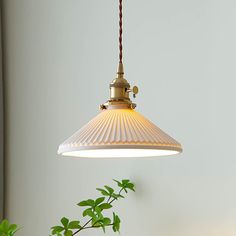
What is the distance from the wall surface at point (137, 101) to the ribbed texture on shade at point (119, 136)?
607 mm

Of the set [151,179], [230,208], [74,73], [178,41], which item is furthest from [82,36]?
[230,208]

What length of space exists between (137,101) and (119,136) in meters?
0.91

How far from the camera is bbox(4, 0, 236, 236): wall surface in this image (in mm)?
1721

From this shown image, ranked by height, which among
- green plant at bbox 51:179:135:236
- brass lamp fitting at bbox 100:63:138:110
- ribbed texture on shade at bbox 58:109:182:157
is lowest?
green plant at bbox 51:179:135:236

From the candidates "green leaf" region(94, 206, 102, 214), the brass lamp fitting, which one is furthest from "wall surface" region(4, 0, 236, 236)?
the brass lamp fitting

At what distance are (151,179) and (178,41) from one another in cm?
52

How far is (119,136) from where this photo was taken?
3.53 feet

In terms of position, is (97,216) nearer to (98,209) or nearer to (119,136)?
(98,209)

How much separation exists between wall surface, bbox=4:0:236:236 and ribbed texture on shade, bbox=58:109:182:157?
61 cm

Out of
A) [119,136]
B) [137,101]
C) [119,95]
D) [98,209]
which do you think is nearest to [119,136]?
[119,136]

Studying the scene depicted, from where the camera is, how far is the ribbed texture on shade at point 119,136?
1.06m

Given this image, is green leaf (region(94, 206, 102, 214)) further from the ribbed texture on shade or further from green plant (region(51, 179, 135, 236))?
the ribbed texture on shade

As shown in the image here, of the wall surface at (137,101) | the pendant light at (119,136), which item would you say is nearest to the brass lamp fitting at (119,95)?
the pendant light at (119,136)

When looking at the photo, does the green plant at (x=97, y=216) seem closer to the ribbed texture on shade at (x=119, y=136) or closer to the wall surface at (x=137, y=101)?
the wall surface at (x=137, y=101)
